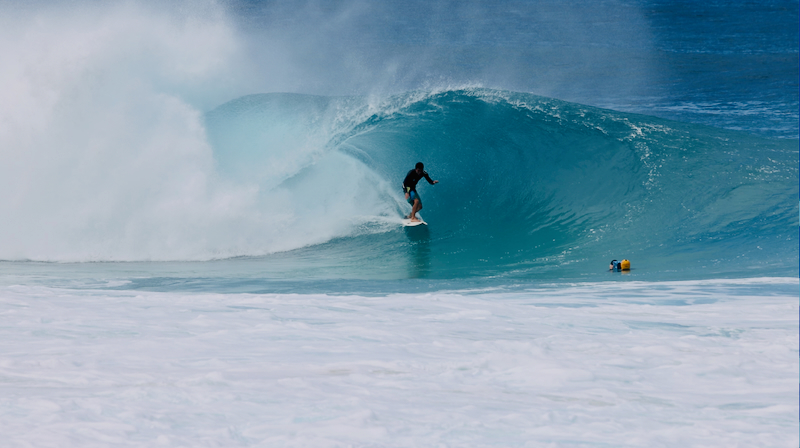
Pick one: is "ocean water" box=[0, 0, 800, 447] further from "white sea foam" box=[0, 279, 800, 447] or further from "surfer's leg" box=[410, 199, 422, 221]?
"surfer's leg" box=[410, 199, 422, 221]

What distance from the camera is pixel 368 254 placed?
9.45 meters

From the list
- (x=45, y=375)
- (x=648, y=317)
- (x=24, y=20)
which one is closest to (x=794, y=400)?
(x=648, y=317)

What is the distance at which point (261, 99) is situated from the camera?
1797 centimetres

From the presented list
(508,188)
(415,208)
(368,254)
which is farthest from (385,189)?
(368,254)

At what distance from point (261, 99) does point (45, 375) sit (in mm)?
14587

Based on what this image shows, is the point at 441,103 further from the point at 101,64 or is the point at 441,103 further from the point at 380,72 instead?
the point at 380,72

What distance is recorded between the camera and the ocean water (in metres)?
3.66

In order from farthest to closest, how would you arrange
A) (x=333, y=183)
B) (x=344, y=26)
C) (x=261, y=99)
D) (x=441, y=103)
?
(x=344, y=26), (x=261, y=99), (x=441, y=103), (x=333, y=183)

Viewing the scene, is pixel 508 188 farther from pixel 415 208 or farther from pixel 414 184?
pixel 414 184

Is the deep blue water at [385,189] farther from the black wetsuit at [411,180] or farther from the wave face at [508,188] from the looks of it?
the black wetsuit at [411,180]

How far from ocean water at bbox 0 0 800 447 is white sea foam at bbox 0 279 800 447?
2 centimetres

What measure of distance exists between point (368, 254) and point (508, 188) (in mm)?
3538

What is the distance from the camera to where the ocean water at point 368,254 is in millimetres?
3662

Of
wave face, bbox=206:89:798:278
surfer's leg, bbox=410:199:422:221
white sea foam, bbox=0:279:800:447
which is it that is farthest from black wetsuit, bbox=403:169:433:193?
white sea foam, bbox=0:279:800:447
